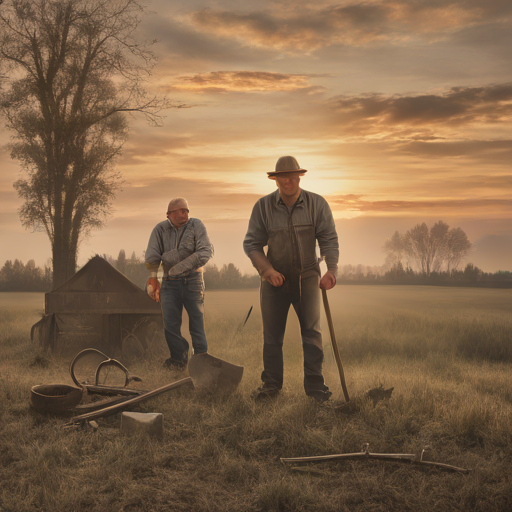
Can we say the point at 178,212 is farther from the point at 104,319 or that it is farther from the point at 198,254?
the point at 104,319

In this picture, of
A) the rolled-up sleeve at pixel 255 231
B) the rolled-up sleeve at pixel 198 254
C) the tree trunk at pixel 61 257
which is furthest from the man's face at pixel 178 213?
the tree trunk at pixel 61 257

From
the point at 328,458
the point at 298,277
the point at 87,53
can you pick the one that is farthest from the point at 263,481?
the point at 87,53

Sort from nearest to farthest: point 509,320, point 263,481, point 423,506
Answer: point 423,506 → point 263,481 → point 509,320

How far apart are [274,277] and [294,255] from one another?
0.32 metres

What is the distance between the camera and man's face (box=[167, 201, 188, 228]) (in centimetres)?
655

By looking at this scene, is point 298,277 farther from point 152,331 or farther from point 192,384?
point 152,331

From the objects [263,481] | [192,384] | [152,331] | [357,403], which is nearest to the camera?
[263,481]

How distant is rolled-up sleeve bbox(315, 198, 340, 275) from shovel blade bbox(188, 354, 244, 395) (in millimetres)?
1506

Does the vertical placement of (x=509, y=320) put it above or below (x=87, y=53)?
below

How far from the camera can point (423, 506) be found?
324cm

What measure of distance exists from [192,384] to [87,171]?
821cm

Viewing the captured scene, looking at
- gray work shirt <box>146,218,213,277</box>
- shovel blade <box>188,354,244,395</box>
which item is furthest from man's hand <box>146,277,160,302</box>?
shovel blade <box>188,354,244,395</box>

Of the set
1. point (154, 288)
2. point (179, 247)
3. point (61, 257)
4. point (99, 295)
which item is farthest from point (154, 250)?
point (61, 257)

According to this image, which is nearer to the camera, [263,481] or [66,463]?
[263,481]
